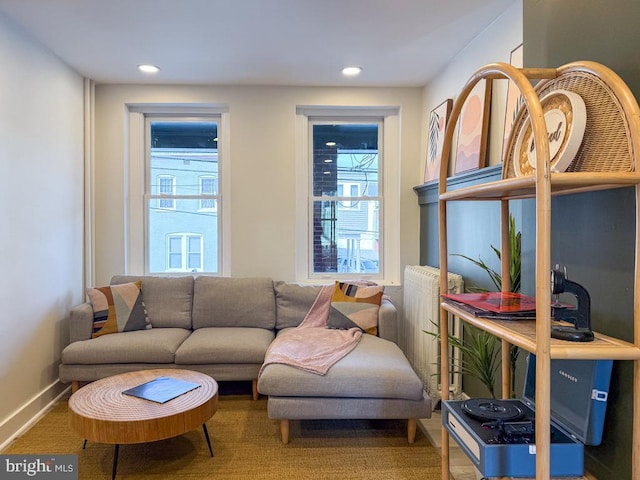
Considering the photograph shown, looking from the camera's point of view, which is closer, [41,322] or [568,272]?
[568,272]

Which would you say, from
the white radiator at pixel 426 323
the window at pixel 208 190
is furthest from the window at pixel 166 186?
the white radiator at pixel 426 323

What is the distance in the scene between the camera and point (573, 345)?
1094mm

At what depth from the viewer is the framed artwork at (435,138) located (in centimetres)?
317

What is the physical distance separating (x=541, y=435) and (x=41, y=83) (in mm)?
3361

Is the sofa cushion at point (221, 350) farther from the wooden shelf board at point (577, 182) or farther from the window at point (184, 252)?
the wooden shelf board at point (577, 182)

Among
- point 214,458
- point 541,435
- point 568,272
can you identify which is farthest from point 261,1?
point 214,458

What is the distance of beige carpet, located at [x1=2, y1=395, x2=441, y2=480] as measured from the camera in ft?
7.06

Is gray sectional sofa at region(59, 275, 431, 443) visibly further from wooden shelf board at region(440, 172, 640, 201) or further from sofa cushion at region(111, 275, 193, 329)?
wooden shelf board at region(440, 172, 640, 201)

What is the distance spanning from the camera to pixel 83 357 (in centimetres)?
283

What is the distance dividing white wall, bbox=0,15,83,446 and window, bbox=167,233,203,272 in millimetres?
749

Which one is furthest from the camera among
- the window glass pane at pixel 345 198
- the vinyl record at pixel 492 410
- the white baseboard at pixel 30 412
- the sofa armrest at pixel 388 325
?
the window glass pane at pixel 345 198

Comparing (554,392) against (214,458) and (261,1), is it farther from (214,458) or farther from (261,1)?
(261,1)

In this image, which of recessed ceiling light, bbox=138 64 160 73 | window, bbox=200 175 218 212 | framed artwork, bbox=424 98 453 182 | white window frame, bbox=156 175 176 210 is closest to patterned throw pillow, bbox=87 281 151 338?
white window frame, bbox=156 175 176 210

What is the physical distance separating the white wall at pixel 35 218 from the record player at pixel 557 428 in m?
2.61
